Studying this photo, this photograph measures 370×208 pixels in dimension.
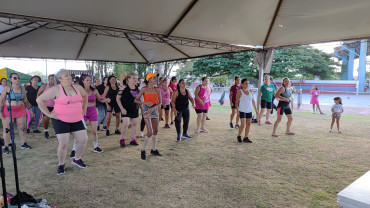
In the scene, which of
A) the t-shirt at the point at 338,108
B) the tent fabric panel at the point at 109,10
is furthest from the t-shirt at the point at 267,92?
the tent fabric panel at the point at 109,10

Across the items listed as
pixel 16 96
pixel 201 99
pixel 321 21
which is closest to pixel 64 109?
pixel 16 96

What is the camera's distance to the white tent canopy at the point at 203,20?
5.77m

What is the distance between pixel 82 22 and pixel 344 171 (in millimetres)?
7207

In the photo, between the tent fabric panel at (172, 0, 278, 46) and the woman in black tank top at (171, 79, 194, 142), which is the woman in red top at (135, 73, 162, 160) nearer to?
the woman in black tank top at (171, 79, 194, 142)

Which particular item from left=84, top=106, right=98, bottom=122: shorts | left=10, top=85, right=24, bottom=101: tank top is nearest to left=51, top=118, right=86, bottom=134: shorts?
left=84, top=106, right=98, bottom=122: shorts

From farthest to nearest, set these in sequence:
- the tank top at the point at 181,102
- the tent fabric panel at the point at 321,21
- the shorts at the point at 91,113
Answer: the tank top at the point at 181,102 < the tent fabric panel at the point at 321,21 < the shorts at the point at 91,113

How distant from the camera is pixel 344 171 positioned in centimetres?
429

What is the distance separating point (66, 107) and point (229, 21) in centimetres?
546

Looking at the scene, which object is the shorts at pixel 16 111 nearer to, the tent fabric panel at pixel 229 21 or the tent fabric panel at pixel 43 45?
the tent fabric panel at pixel 229 21

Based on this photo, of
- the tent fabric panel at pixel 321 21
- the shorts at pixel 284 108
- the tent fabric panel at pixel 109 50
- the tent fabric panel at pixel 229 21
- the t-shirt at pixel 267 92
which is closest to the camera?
the tent fabric panel at pixel 321 21

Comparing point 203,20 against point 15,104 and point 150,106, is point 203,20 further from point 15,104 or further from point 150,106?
point 15,104

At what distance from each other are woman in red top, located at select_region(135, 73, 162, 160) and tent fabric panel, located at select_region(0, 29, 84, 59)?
6.52 metres

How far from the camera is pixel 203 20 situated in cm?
713

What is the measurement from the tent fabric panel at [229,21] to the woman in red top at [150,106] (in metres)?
2.72
